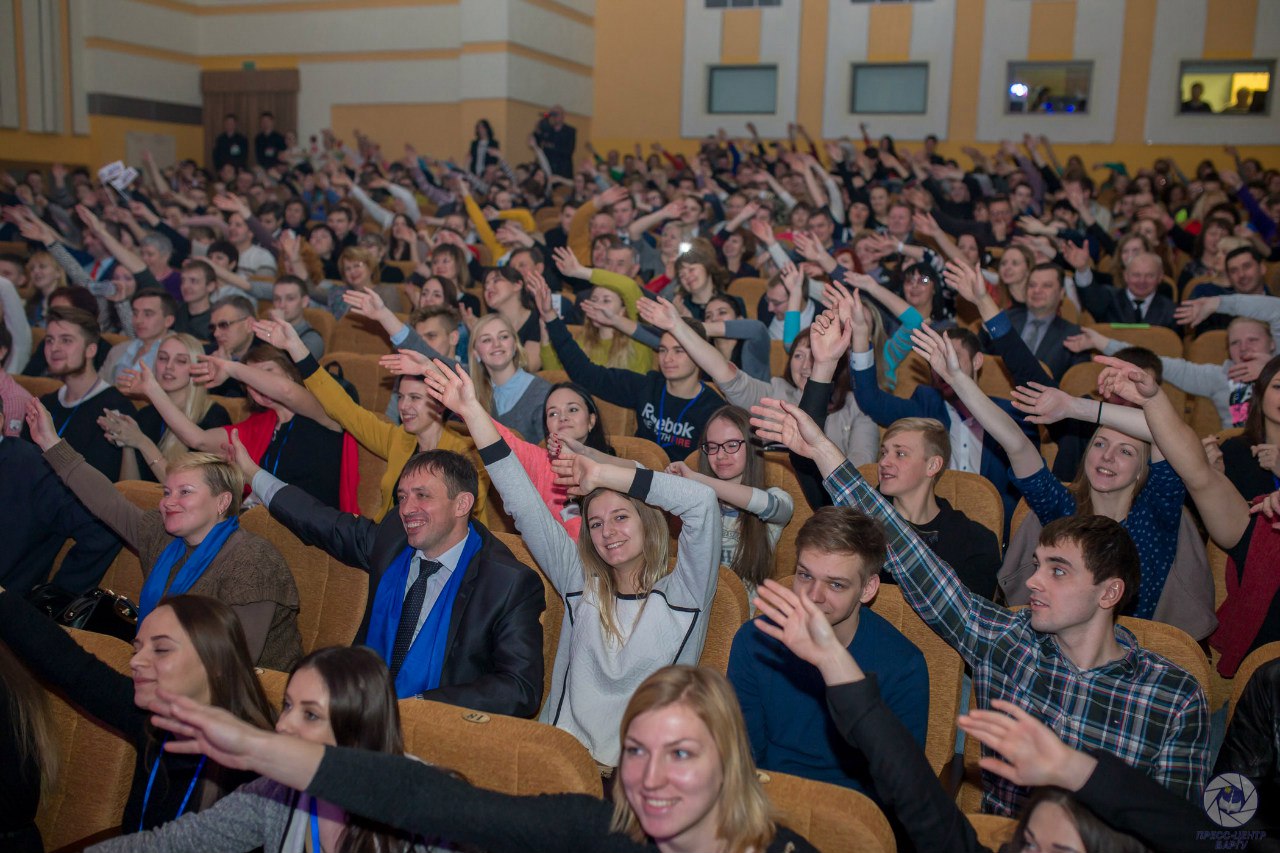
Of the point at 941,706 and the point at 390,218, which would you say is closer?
the point at 941,706

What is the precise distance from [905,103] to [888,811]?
15675 millimetres

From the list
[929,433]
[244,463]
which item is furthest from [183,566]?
[929,433]

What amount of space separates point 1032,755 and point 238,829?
1.50 metres

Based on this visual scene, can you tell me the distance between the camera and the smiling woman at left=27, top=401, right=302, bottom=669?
2.93m

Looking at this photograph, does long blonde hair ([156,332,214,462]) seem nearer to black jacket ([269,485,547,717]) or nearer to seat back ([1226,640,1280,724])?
black jacket ([269,485,547,717])

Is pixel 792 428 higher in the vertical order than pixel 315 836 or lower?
higher

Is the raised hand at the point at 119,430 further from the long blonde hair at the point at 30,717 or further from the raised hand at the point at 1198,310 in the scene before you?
the raised hand at the point at 1198,310

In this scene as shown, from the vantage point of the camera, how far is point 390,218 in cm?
1022

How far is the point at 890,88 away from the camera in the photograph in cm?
1642

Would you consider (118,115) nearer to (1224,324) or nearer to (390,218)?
(390,218)

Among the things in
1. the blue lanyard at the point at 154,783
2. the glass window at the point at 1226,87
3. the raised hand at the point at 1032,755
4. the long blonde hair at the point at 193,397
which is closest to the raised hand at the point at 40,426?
the long blonde hair at the point at 193,397

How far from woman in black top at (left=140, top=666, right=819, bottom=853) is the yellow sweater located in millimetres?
2107

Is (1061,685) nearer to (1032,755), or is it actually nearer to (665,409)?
(1032,755)

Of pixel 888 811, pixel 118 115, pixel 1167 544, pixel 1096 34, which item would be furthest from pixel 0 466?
pixel 1096 34
